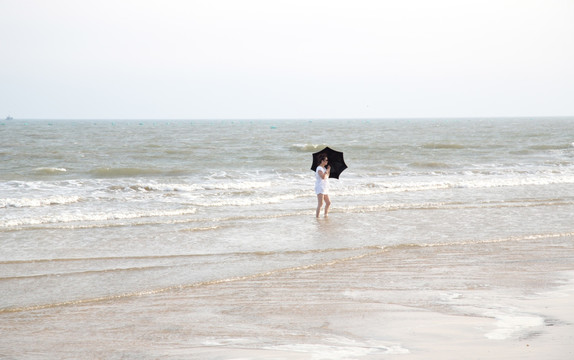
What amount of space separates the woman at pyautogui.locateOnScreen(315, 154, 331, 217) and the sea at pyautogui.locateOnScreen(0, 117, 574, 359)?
0.50m

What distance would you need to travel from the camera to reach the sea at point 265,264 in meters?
5.65

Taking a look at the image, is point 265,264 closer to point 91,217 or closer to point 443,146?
point 91,217

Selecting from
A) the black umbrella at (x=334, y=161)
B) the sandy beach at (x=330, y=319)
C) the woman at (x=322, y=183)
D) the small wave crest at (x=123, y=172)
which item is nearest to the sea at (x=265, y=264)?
the sandy beach at (x=330, y=319)

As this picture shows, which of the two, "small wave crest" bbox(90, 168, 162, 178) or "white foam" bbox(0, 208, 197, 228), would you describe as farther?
"small wave crest" bbox(90, 168, 162, 178)

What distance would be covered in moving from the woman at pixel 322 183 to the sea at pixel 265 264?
497 mm

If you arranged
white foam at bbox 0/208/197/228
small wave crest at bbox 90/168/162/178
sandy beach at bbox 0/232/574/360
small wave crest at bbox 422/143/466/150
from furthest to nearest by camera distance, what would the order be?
small wave crest at bbox 422/143/466/150 → small wave crest at bbox 90/168/162/178 → white foam at bbox 0/208/197/228 → sandy beach at bbox 0/232/574/360

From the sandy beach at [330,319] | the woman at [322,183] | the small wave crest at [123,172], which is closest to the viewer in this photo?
the sandy beach at [330,319]

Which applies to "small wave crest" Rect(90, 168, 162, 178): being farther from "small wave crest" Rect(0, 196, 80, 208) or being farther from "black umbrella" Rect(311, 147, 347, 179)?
"black umbrella" Rect(311, 147, 347, 179)

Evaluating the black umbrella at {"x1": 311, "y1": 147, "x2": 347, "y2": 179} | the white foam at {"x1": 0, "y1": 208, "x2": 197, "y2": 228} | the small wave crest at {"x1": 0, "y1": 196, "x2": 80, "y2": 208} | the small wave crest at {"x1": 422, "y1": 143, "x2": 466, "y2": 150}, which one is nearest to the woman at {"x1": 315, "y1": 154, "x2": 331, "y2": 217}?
the black umbrella at {"x1": 311, "y1": 147, "x2": 347, "y2": 179}

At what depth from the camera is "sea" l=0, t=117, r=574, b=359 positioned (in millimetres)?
5648

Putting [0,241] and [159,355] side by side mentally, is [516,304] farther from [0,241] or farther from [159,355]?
[0,241]

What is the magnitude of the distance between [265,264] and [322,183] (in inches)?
197

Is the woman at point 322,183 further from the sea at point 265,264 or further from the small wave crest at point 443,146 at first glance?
the small wave crest at point 443,146

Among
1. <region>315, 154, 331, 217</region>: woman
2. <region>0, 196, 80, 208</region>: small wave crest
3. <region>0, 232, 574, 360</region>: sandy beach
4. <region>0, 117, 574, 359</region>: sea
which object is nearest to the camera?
<region>0, 232, 574, 360</region>: sandy beach
